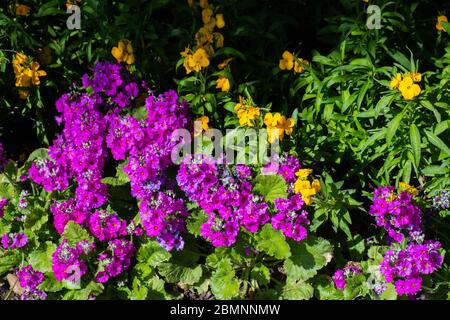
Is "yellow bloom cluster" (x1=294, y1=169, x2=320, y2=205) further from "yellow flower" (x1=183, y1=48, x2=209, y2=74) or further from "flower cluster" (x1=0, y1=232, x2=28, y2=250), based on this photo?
"flower cluster" (x1=0, y1=232, x2=28, y2=250)

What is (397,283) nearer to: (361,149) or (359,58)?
(361,149)

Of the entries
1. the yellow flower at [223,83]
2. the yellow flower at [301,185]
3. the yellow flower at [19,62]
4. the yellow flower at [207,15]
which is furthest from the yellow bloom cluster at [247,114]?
the yellow flower at [19,62]

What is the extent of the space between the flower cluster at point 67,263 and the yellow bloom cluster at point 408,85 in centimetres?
175

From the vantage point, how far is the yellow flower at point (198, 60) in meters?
3.66

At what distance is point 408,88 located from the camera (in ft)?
10.5

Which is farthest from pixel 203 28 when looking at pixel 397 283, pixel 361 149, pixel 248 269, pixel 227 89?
pixel 397 283

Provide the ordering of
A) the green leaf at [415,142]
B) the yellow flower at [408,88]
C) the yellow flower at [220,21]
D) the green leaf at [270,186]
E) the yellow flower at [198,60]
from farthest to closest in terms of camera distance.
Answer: the yellow flower at [220,21] < the yellow flower at [198,60] < the green leaf at [270,186] < the green leaf at [415,142] < the yellow flower at [408,88]

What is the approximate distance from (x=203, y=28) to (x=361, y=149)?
112 cm

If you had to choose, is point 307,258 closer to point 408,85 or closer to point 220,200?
point 220,200

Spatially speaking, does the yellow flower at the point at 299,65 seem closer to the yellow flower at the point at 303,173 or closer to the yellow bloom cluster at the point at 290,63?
the yellow bloom cluster at the point at 290,63

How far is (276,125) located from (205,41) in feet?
2.29

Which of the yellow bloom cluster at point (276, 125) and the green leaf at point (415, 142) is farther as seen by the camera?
the yellow bloom cluster at point (276, 125)

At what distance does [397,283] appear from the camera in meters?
3.10

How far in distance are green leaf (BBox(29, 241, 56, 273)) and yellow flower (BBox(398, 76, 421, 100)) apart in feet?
6.34
